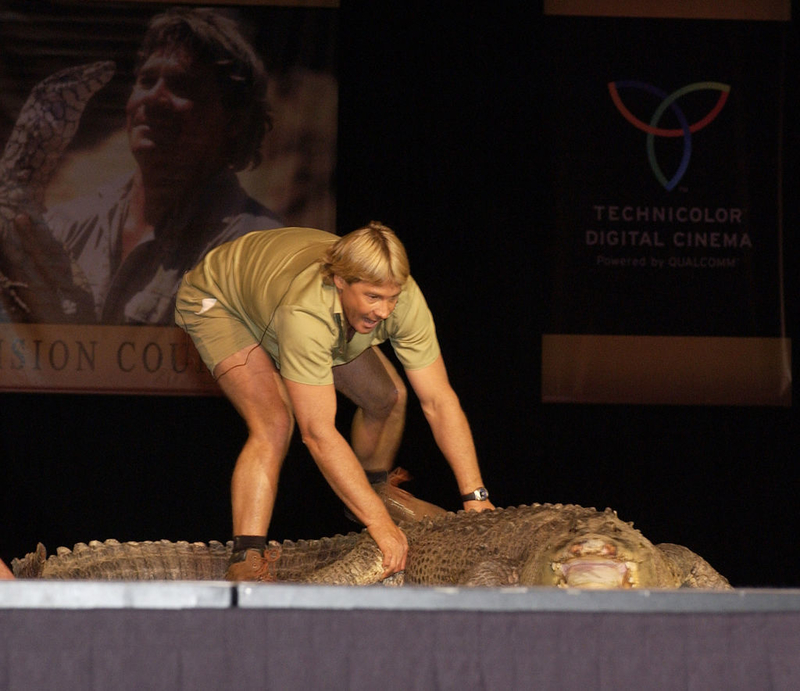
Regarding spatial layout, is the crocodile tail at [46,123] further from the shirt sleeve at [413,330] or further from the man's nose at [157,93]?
the shirt sleeve at [413,330]

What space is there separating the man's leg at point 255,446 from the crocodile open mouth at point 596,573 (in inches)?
29.3

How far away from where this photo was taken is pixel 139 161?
3.76 metres

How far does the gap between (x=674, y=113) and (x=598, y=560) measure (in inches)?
91.4

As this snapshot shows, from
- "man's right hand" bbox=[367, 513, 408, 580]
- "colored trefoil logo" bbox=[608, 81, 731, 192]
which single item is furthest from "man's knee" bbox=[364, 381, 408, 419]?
"colored trefoil logo" bbox=[608, 81, 731, 192]

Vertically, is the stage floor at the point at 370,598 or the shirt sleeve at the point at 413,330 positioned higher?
the shirt sleeve at the point at 413,330

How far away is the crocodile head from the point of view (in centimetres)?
192

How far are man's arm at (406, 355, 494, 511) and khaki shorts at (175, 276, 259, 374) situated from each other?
0.42 metres

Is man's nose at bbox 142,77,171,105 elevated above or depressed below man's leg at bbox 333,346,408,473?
above

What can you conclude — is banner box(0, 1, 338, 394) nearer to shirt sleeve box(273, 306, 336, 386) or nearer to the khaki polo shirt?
the khaki polo shirt

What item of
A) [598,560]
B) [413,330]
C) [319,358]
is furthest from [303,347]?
[598,560]

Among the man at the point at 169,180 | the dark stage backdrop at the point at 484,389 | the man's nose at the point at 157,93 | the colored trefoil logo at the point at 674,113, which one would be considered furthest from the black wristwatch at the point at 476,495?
the man's nose at the point at 157,93

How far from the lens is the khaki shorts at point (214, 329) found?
2.53 metres

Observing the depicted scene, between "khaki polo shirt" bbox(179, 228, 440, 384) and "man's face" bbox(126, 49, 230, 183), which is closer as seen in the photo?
"khaki polo shirt" bbox(179, 228, 440, 384)

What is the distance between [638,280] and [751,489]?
85cm
